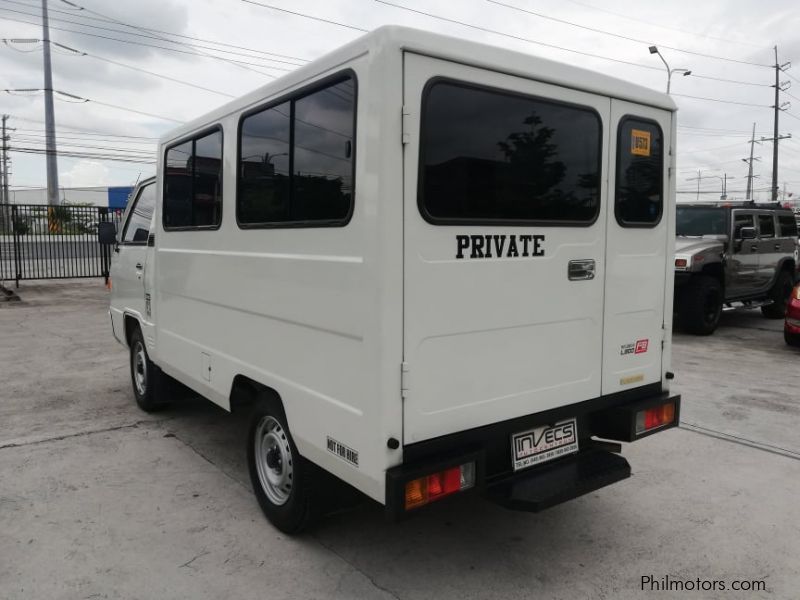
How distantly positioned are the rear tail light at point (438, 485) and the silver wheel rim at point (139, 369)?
3.64 metres

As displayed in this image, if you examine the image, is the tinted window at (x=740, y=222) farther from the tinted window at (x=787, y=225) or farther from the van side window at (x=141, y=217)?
the van side window at (x=141, y=217)

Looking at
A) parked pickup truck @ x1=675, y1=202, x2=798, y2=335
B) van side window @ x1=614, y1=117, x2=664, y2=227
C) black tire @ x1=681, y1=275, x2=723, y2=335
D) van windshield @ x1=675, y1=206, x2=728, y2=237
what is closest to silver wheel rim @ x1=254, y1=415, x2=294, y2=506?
van side window @ x1=614, y1=117, x2=664, y2=227

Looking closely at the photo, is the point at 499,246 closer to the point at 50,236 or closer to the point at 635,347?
the point at 635,347

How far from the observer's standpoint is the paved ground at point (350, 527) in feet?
9.63

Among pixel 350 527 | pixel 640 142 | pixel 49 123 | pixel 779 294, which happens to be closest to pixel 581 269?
pixel 640 142

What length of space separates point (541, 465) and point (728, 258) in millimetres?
8235

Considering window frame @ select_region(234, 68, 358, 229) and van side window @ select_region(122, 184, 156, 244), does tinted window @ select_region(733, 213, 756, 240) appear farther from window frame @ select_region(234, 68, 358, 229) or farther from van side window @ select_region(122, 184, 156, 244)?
window frame @ select_region(234, 68, 358, 229)

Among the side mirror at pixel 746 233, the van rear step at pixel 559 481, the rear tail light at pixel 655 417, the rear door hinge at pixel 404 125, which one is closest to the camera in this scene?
the rear door hinge at pixel 404 125

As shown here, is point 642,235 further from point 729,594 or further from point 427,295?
point 729,594

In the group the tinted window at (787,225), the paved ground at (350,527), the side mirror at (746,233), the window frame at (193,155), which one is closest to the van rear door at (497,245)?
the paved ground at (350,527)

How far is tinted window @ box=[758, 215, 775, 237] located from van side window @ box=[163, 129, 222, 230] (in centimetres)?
980

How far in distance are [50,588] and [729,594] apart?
3099mm

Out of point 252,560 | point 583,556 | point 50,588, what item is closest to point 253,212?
point 252,560

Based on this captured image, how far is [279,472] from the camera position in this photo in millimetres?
3506
